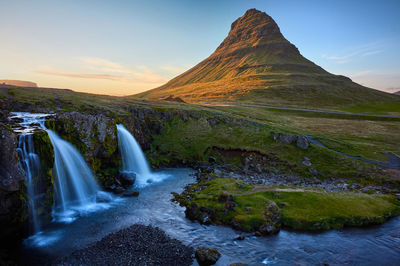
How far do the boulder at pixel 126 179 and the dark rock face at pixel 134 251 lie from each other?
14337 mm

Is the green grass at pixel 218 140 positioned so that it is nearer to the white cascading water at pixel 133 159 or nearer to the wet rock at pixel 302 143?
the wet rock at pixel 302 143

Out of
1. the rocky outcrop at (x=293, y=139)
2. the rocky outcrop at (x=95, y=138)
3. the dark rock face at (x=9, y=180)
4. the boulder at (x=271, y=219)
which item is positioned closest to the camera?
the dark rock face at (x=9, y=180)

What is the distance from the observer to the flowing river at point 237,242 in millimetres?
20094

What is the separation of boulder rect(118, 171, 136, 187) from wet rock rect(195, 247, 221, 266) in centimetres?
2045

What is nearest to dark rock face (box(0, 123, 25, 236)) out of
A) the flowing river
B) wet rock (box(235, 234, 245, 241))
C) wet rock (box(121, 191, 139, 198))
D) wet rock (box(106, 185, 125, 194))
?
the flowing river

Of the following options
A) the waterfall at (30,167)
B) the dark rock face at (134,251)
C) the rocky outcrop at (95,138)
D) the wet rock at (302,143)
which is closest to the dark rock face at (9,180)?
the waterfall at (30,167)

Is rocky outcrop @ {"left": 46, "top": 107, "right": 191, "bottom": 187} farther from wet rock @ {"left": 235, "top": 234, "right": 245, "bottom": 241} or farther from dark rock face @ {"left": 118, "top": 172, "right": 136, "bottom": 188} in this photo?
wet rock @ {"left": 235, "top": 234, "right": 245, "bottom": 241}

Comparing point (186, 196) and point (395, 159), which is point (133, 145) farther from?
point (395, 159)

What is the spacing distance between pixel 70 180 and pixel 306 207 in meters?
31.7

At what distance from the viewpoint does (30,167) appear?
23938 mm

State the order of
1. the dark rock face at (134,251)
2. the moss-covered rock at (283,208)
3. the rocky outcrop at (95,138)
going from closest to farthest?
the dark rock face at (134,251), the moss-covered rock at (283,208), the rocky outcrop at (95,138)

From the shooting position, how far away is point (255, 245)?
2184cm

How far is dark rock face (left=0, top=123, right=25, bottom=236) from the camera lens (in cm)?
2020

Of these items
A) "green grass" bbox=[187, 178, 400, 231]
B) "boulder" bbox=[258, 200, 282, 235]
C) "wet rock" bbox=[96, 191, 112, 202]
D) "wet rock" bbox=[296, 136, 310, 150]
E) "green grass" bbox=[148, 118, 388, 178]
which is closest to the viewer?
"boulder" bbox=[258, 200, 282, 235]
